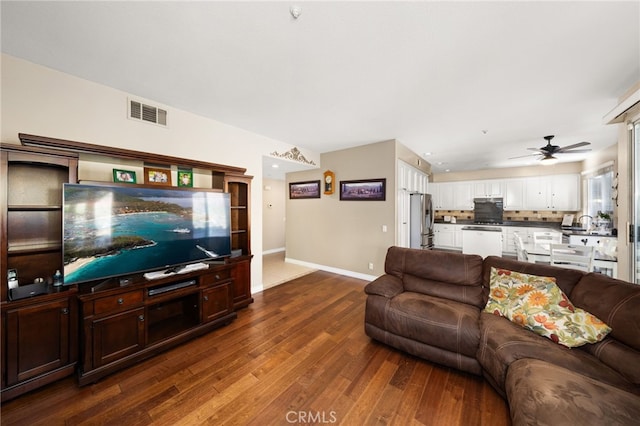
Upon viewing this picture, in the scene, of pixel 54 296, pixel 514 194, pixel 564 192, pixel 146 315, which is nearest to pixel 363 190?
pixel 146 315

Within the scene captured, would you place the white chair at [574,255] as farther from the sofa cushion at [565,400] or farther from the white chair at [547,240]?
the sofa cushion at [565,400]

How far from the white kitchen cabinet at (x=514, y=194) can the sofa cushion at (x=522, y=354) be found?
6.25 meters

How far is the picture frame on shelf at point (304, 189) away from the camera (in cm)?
510

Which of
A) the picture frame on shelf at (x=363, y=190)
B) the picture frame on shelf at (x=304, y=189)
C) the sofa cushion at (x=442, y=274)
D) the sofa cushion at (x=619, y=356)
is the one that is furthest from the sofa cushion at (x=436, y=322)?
the picture frame on shelf at (x=304, y=189)

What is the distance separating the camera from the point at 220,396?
1.67m

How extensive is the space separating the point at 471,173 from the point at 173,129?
26.3 ft

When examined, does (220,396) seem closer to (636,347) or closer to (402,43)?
(636,347)

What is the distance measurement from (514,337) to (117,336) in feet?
10.5

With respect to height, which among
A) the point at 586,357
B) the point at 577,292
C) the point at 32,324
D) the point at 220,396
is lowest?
the point at 220,396

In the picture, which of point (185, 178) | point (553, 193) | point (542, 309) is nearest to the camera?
point (542, 309)

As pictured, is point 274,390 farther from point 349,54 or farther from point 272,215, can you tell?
point 272,215

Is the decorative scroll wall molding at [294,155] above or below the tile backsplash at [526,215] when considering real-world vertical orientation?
above

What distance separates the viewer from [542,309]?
5.64 ft

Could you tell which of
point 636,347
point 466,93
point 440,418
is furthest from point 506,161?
point 440,418
